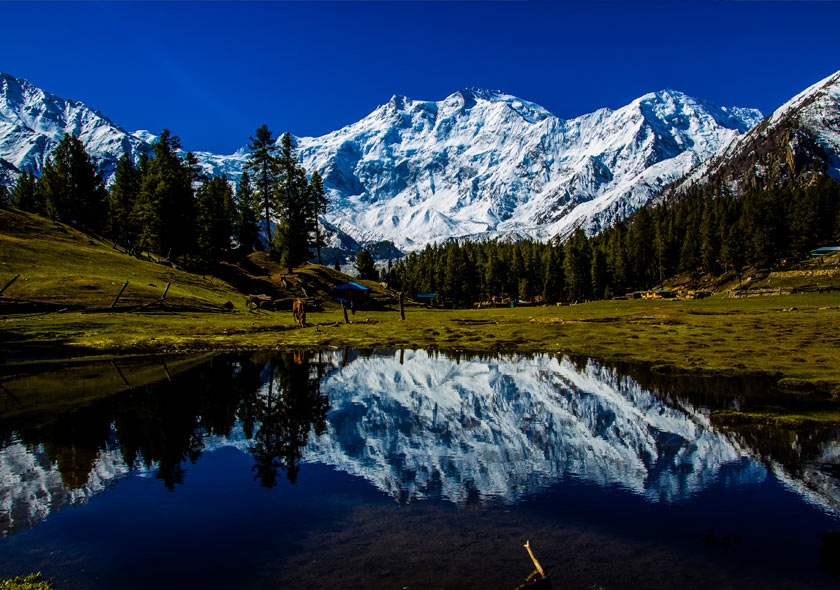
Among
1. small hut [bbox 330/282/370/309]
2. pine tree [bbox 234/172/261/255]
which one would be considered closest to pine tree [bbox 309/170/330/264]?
pine tree [bbox 234/172/261/255]

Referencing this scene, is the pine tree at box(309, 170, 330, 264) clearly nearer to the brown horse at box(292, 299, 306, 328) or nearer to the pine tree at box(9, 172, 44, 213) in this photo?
the brown horse at box(292, 299, 306, 328)

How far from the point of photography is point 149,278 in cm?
5941

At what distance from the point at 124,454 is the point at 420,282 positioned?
167890 mm

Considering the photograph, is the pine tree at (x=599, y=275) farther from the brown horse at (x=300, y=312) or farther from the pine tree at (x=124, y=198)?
the pine tree at (x=124, y=198)

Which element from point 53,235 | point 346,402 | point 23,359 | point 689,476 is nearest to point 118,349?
point 23,359

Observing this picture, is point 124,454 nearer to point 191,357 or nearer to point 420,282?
point 191,357

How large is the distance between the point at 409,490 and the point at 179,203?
7636 centimetres

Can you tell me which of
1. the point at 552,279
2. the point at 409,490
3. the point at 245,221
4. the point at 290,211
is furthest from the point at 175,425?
the point at 552,279

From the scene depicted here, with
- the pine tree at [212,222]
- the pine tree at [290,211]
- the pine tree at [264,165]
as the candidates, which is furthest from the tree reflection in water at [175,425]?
the pine tree at [264,165]

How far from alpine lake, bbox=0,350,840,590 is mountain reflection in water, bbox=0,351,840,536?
82 millimetres

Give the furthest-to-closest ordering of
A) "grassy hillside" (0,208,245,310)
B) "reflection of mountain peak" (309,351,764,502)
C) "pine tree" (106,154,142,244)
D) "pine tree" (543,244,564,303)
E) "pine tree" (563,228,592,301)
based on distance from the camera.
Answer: "pine tree" (543,244,564,303)
"pine tree" (563,228,592,301)
"pine tree" (106,154,142,244)
"grassy hillside" (0,208,245,310)
"reflection of mountain peak" (309,351,764,502)

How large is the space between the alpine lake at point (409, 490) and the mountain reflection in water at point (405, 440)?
8 cm

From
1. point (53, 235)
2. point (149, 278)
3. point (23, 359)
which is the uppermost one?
point (53, 235)

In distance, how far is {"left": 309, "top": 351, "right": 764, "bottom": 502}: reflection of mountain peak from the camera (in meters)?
12.2
